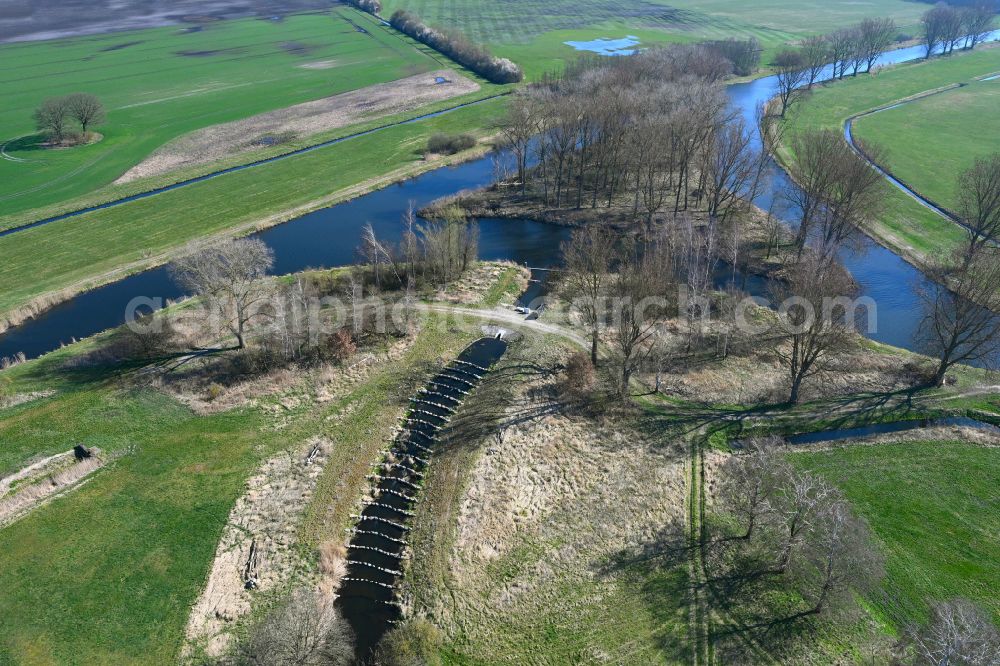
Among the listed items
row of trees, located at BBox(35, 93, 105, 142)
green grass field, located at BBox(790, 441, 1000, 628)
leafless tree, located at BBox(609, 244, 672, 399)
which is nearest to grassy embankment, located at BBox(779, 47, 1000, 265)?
leafless tree, located at BBox(609, 244, 672, 399)

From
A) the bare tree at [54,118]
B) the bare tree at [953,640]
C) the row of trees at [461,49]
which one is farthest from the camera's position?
the row of trees at [461,49]

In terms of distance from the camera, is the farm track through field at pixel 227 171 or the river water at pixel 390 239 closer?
the river water at pixel 390 239

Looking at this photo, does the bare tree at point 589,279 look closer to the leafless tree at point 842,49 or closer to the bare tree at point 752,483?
the bare tree at point 752,483

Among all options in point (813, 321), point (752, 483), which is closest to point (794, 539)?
point (752, 483)

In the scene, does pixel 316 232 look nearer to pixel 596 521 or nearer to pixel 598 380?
pixel 598 380

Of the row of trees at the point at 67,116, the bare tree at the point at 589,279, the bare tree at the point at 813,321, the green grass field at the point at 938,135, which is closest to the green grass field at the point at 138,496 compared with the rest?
the bare tree at the point at 589,279

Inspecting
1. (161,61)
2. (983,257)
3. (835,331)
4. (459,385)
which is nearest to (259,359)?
(459,385)

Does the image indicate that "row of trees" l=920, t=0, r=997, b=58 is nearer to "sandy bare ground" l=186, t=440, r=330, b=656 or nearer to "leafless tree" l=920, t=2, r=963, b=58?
"leafless tree" l=920, t=2, r=963, b=58
